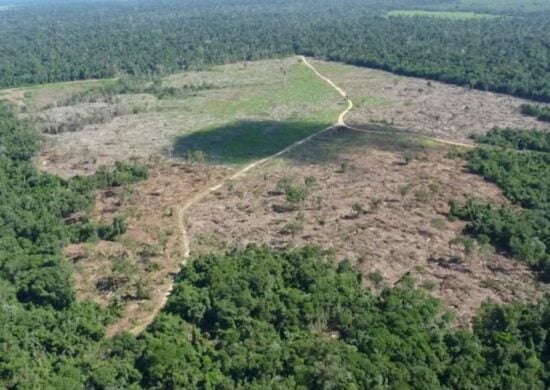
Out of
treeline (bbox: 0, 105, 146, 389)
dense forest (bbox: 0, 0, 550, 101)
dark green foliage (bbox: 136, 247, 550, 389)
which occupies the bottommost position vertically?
dense forest (bbox: 0, 0, 550, 101)

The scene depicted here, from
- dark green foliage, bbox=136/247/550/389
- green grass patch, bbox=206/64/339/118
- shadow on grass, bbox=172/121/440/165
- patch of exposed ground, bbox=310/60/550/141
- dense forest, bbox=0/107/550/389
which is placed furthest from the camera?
green grass patch, bbox=206/64/339/118

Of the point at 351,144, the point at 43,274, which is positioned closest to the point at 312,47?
the point at 351,144

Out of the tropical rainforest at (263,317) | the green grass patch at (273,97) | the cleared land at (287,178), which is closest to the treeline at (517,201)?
the tropical rainforest at (263,317)

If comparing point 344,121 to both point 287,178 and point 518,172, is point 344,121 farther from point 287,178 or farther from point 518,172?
point 518,172

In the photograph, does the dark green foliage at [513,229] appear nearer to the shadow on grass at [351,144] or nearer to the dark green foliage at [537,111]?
the shadow on grass at [351,144]

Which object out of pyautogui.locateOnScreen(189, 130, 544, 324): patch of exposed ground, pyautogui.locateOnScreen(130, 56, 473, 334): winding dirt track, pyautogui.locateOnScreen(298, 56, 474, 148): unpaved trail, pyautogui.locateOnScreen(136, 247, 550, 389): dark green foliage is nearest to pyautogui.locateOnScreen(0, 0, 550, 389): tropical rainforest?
pyautogui.locateOnScreen(136, 247, 550, 389): dark green foliage

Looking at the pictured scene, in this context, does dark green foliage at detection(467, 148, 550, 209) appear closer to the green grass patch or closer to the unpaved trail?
the unpaved trail

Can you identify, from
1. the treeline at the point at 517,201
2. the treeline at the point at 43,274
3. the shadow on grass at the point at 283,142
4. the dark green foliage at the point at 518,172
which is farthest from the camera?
the shadow on grass at the point at 283,142
